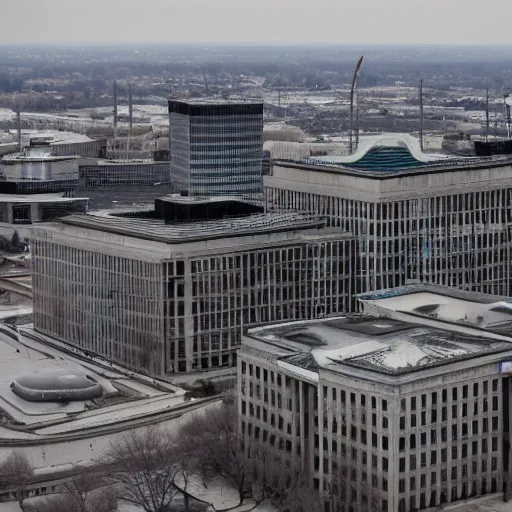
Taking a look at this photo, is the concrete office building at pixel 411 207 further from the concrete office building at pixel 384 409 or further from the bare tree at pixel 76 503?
the bare tree at pixel 76 503

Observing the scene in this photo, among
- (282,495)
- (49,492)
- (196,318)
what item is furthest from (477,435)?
(196,318)

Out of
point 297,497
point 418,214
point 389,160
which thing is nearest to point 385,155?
point 389,160

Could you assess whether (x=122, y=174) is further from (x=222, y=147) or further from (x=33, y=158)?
(x=222, y=147)

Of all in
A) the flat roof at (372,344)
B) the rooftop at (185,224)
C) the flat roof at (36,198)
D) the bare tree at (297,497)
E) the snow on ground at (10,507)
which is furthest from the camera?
the flat roof at (36,198)

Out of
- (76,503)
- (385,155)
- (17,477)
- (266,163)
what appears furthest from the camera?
(266,163)

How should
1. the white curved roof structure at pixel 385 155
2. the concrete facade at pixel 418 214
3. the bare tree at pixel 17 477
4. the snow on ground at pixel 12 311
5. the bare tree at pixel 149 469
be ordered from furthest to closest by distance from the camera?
1. the snow on ground at pixel 12 311
2. the white curved roof structure at pixel 385 155
3. the concrete facade at pixel 418 214
4. the bare tree at pixel 17 477
5. the bare tree at pixel 149 469

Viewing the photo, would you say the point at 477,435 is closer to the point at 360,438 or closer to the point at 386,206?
the point at 360,438

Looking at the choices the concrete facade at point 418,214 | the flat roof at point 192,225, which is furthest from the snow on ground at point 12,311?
the concrete facade at point 418,214
